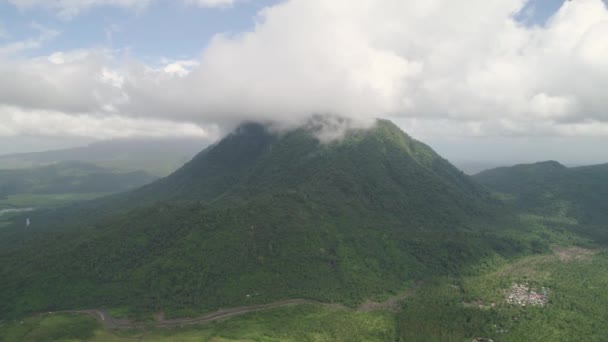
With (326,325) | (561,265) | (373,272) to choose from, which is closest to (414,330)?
(326,325)

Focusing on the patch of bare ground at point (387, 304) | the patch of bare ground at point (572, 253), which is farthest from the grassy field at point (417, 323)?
the patch of bare ground at point (572, 253)

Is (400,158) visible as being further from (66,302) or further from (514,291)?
(66,302)

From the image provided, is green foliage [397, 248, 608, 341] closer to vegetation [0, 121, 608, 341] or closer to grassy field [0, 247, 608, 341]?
grassy field [0, 247, 608, 341]

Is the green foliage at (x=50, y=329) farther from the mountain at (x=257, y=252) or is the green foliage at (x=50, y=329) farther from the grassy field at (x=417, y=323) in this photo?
the mountain at (x=257, y=252)

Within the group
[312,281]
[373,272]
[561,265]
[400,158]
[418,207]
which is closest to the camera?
[312,281]

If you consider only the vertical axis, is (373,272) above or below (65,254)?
below

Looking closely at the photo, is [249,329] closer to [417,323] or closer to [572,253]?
[417,323]
